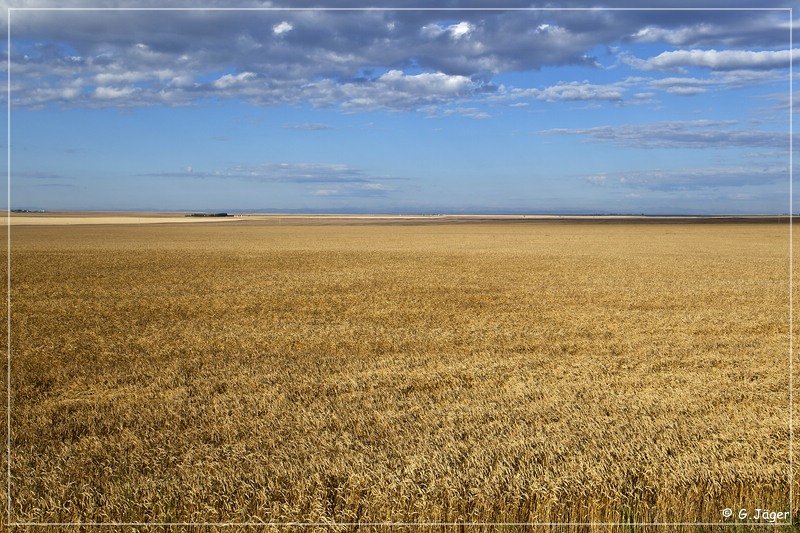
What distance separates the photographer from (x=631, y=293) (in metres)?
22.1

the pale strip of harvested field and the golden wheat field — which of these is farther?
the pale strip of harvested field

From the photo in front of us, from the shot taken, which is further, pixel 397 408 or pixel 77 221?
pixel 77 221

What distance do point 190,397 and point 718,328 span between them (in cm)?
1189

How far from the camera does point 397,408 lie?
9.08 m

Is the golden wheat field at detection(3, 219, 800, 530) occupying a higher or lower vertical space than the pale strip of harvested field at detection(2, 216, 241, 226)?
lower

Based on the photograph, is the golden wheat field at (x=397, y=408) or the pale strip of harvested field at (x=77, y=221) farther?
the pale strip of harvested field at (x=77, y=221)

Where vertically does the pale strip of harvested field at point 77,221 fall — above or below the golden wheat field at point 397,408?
above

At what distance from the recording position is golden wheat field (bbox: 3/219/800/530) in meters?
6.26

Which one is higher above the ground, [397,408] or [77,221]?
[77,221]

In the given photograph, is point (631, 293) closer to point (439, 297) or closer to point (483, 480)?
point (439, 297)

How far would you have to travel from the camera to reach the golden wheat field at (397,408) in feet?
20.5

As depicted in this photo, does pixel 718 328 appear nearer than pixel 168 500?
No

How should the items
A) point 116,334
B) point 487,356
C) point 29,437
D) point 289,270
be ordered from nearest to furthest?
point 29,437 → point 487,356 → point 116,334 → point 289,270

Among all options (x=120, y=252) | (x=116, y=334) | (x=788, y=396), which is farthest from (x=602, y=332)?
(x=120, y=252)
